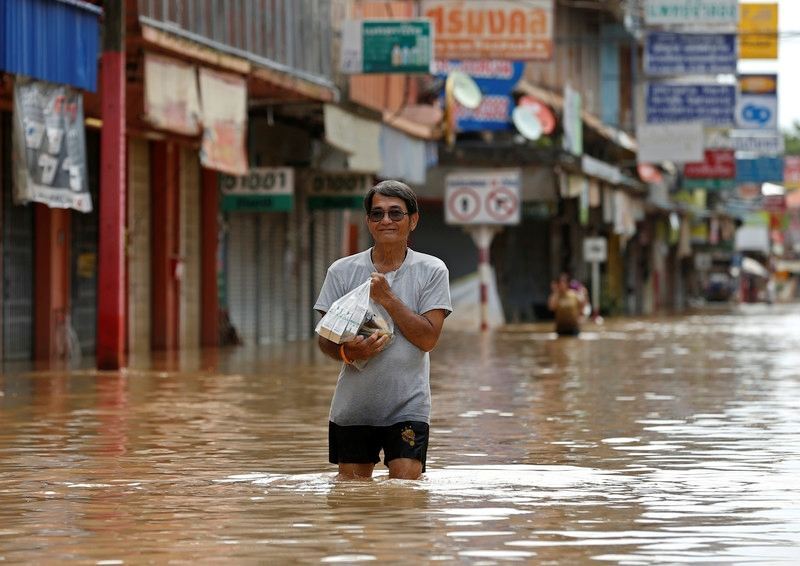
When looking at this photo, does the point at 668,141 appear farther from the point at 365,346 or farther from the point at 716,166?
the point at 365,346

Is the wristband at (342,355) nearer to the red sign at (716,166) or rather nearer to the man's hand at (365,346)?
the man's hand at (365,346)

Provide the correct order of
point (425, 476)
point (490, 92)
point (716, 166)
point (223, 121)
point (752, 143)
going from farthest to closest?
point (752, 143) → point (716, 166) → point (490, 92) → point (223, 121) → point (425, 476)

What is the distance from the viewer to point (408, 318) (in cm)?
855

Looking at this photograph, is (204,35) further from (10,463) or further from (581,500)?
(581,500)

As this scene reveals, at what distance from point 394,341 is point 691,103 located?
3856cm

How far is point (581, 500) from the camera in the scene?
8992 mm

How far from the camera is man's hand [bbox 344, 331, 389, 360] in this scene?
8445 millimetres

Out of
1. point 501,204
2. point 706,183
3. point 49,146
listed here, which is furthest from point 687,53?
point 706,183

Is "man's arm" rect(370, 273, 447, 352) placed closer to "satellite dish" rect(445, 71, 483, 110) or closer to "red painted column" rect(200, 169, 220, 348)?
"red painted column" rect(200, 169, 220, 348)

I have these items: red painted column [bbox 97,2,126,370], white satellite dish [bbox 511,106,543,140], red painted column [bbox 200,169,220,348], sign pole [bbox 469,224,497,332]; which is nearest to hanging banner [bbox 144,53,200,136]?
red painted column [bbox 97,2,126,370]

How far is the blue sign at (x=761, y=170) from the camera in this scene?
6631cm

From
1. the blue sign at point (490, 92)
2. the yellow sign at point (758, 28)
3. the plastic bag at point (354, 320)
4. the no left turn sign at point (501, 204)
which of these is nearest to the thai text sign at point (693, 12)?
the no left turn sign at point (501, 204)

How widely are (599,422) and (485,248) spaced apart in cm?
2861

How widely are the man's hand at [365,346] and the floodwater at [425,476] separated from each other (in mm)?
650
